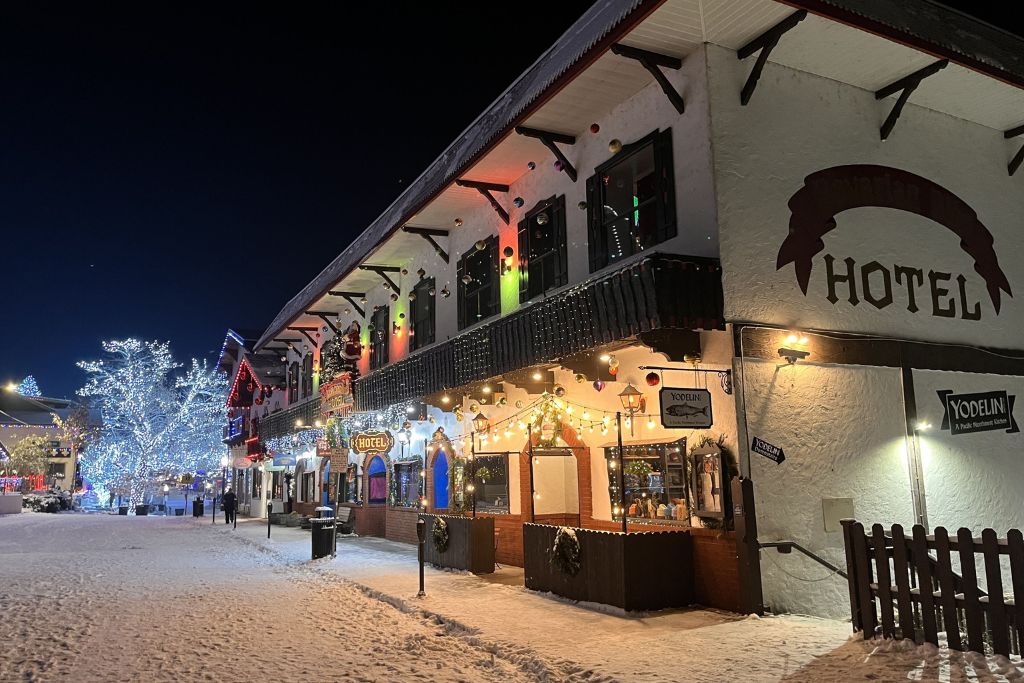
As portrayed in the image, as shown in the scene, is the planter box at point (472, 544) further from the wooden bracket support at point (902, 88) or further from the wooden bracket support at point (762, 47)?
the wooden bracket support at point (902, 88)

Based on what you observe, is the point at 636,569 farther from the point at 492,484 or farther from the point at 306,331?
the point at 306,331

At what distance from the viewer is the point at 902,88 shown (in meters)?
11.9

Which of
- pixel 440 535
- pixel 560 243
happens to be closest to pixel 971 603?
pixel 560 243

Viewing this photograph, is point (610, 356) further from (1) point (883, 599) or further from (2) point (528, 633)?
(1) point (883, 599)

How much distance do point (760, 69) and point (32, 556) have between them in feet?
65.9

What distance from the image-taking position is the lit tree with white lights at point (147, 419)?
50156 millimetres

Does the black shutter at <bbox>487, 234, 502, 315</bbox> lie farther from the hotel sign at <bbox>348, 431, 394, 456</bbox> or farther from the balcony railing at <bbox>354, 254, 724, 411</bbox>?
the hotel sign at <bbox>348, 431, 394, 456</bbox>

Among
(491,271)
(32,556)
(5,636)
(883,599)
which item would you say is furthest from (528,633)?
(32,556)

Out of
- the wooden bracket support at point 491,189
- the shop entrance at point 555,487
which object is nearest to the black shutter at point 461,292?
the wooden bracket support at point 491,189

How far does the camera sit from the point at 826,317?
1112 centimetres

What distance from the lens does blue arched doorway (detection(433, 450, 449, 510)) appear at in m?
19.3

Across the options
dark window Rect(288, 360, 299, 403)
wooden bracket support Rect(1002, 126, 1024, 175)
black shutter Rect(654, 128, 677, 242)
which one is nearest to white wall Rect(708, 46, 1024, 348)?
wooden bracket support Rect(1002, 126, 1024, 175)

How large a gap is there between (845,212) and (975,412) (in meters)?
3.74

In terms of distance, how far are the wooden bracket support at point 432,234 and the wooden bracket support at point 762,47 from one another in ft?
30.9
